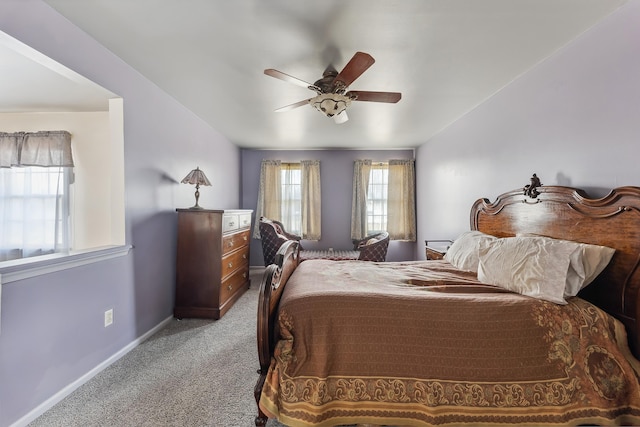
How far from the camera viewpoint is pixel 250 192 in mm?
5211

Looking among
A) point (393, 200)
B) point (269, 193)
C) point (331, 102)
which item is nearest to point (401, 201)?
point (393, 200)

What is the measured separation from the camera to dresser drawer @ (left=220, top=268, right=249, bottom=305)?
294 cm

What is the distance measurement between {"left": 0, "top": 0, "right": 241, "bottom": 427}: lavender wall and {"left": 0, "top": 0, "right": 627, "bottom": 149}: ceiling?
0.19 m

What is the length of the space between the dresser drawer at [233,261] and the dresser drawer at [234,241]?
80 millimetres

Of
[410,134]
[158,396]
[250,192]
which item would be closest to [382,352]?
[158,396]

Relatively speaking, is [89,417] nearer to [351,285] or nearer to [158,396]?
[158,396]

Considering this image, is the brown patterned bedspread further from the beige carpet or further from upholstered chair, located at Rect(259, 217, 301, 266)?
upholstered chair, located at Rect(259, 217, 301, 266)

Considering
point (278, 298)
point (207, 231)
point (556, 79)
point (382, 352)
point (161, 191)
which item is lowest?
point (382, 352)

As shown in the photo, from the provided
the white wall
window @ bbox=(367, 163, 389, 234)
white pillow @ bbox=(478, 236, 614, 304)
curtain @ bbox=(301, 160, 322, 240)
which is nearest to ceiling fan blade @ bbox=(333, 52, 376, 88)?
white pillow @ bbox=(478, 236, 614, 304)

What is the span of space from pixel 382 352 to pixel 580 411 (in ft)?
3.24

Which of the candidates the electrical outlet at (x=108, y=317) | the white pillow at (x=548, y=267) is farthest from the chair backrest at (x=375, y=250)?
the electrical outlet at (x=108, y=317)

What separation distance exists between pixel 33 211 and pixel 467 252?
4.51 meters

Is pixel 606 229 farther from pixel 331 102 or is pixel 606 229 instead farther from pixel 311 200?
pixel 311 200

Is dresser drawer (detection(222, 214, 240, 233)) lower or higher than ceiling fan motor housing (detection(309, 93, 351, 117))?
lower
